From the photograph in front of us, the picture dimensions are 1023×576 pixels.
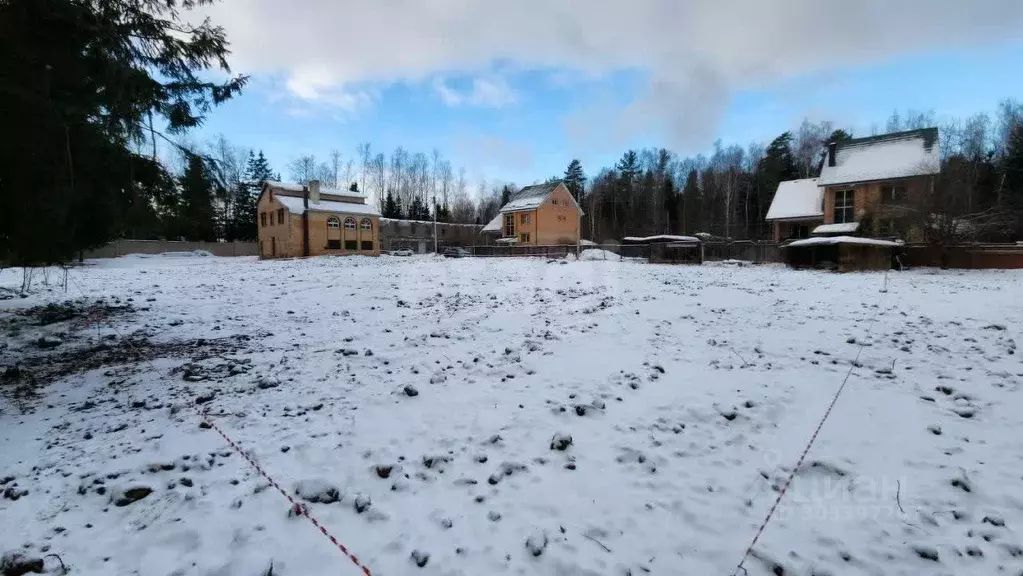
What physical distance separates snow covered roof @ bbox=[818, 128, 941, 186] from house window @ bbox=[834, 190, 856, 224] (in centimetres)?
128

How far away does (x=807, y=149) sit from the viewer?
55.7m

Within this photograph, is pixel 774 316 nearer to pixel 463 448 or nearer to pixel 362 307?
pixel 463 448

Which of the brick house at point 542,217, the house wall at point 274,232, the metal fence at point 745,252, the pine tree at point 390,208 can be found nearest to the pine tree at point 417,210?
the pine tree at point 390,208

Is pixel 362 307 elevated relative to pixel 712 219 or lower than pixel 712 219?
lower

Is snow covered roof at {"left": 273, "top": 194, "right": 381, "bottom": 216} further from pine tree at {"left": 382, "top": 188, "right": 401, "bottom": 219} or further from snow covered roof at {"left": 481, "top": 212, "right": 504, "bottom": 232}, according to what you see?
pine tree at {"left": 382, "top": 188, "right": 401, "bottom": 219}

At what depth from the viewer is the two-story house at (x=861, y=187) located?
2878cm

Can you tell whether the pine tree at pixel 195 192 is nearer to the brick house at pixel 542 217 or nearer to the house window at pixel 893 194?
the house window at pixel 893 194

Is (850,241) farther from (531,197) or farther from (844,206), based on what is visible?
(531,197)

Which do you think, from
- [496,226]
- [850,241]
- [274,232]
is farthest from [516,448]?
[496,226]

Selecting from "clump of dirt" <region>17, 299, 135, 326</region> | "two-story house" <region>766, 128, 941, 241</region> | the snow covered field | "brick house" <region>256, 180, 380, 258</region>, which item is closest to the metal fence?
"two-story house" <region>766, 128, 941, 241</region>

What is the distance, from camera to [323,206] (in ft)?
139

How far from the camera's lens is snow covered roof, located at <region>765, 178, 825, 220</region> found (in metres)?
34.9

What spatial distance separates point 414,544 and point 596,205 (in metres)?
70.0

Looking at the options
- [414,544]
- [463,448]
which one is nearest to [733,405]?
[463,448]
